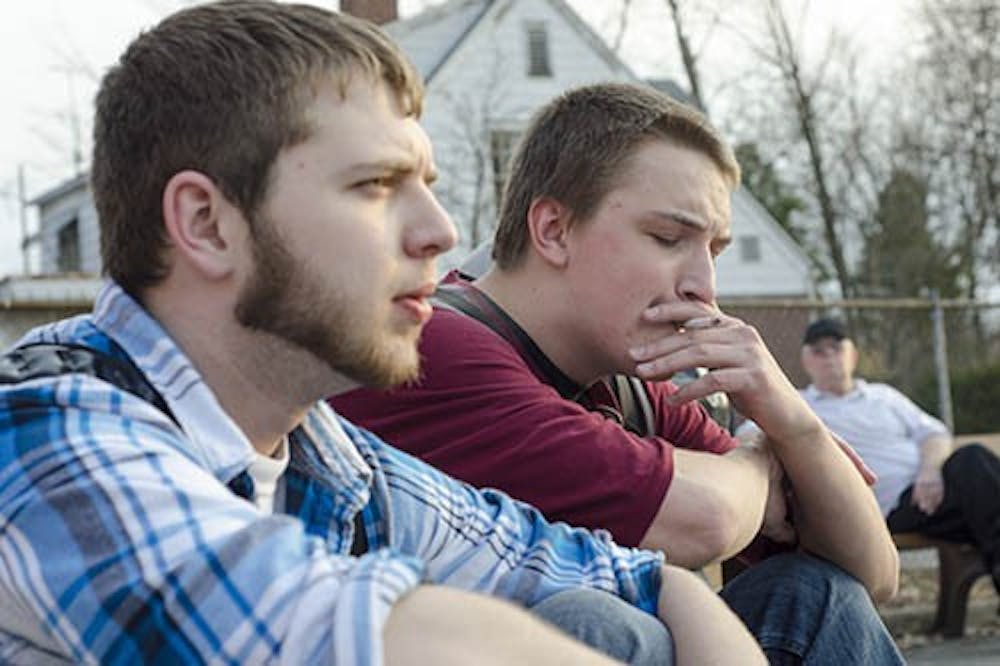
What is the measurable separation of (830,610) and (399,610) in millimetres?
1324

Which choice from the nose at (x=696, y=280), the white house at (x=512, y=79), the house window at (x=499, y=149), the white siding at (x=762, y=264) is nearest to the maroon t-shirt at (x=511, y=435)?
the nose at (x=696, y=280)

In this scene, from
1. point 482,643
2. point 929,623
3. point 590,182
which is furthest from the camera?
point 929,623

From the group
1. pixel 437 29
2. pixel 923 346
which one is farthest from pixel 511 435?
pixel 437 29

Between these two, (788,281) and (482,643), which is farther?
(788,281)

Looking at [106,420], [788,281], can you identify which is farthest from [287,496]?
[788,281]

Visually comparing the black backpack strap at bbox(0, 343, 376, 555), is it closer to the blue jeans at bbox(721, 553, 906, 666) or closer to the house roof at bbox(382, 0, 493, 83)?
the blue jeans at bbox(721, 553, 906, 666)

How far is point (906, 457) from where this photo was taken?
30.2ft

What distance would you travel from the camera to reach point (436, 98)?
32.1 meters

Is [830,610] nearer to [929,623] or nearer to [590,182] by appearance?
[590,182]

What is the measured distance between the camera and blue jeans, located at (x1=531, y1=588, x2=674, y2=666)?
2113 millimetres

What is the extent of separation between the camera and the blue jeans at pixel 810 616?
8.64 ft

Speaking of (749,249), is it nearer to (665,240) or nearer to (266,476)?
(665,240)

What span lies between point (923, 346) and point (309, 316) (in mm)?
15871

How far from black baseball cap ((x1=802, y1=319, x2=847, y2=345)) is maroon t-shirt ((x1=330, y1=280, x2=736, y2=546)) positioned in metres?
6.70
